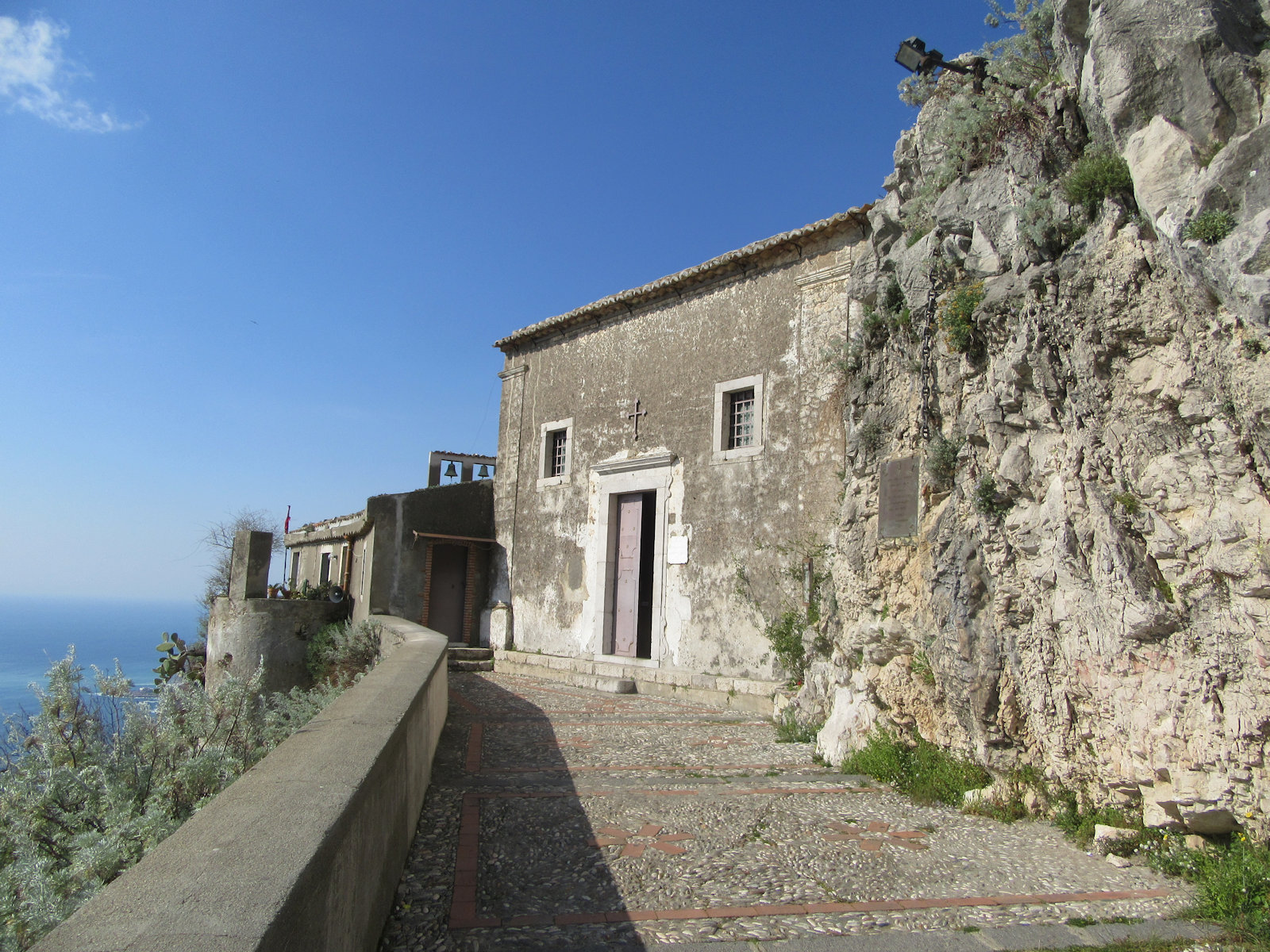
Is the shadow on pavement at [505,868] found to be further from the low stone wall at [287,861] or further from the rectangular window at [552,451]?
the rectangular window at [552,451]

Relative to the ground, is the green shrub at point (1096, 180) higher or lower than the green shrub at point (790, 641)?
higher

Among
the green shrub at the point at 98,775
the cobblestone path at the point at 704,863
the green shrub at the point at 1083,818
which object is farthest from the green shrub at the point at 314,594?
the green shrub at the point at 1083,818

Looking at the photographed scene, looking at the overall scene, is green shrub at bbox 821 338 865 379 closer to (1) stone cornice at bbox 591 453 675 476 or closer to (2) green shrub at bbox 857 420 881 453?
(2) green shrub at bbox 857 420 881 453

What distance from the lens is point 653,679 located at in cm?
1173

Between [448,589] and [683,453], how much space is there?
6.17 m

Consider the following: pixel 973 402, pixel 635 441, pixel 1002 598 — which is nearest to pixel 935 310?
pixel 973 402

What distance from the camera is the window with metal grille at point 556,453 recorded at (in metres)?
15.2

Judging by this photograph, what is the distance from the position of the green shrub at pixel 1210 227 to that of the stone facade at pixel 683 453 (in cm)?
618

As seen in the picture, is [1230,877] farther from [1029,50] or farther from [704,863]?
[1029,50]

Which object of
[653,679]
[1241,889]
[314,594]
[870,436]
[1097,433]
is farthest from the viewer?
[314,594]

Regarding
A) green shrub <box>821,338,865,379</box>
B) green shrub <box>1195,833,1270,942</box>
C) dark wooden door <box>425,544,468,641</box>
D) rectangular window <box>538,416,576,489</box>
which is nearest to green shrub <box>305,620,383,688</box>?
dark wooden door <box>425,544,468,641</box>

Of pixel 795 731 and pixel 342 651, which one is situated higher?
pixel 342 651

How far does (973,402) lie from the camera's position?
233 inches

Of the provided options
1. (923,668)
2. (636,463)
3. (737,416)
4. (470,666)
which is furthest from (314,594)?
(923,668)
